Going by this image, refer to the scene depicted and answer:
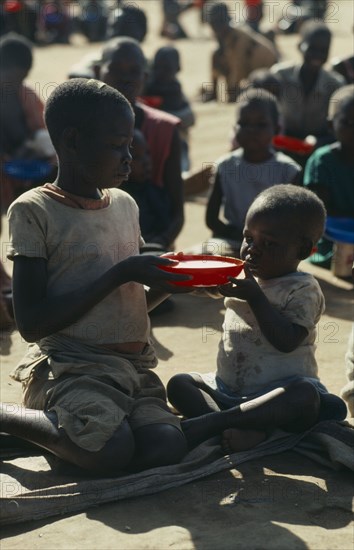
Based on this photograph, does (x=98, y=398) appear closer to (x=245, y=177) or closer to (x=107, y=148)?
(x=107, y=148)

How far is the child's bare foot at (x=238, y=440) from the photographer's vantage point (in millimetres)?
3447

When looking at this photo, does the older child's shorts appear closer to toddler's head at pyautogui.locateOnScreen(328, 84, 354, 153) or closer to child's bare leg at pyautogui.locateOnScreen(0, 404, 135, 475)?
child's bare leg at pyautogui.locateOnScreen(0, 404, 135, 475)

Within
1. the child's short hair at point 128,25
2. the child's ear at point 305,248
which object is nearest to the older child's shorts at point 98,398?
the child's ear at point 305,248

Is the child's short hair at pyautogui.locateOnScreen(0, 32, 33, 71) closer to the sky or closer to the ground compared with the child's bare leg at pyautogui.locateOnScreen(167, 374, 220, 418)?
closer to the sky

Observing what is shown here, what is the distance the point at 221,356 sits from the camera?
3738 mm

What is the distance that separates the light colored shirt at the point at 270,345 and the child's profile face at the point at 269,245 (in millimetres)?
49

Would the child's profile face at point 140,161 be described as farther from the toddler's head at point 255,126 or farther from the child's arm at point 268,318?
the child's arm at point 268,318

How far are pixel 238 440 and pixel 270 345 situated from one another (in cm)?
38

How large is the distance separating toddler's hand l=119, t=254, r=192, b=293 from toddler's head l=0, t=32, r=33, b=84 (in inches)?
183

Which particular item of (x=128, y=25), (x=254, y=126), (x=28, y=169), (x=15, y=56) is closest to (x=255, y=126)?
(x=254, y=126)

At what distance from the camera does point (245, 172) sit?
585 centimetres

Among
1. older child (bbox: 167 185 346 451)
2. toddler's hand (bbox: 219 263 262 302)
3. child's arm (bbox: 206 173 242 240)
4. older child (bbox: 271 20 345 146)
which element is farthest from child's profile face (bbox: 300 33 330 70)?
toddler's hand (bbox: 219 263 262 302)

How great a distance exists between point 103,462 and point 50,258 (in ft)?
2.37

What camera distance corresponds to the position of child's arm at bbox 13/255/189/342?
3271 millimetres
